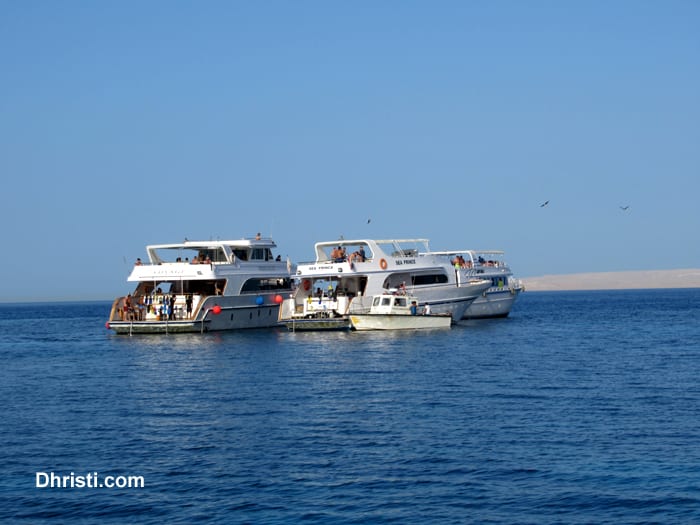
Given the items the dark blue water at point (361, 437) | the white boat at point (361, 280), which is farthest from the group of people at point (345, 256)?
the dark blue water at point (361, 437)

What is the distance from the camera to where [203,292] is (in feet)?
193

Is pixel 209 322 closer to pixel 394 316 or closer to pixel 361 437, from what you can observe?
pixel 394 316

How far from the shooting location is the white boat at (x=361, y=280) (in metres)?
55.7

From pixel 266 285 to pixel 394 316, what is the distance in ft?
37.6

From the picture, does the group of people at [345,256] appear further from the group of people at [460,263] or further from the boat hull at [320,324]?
the group of people at [460,263]

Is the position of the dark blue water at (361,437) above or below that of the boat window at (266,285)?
below

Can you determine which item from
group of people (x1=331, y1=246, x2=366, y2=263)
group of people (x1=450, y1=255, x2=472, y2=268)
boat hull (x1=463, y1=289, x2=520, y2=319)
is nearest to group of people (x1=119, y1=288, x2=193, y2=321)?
group of people (x1=331, y1=246, x2=366, y2=263)

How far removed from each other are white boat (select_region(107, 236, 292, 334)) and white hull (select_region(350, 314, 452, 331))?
28.2 ft

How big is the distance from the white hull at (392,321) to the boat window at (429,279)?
317cm

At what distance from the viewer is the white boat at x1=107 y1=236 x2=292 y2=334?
56.8 meters

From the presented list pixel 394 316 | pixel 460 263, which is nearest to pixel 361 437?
pixel 394 316

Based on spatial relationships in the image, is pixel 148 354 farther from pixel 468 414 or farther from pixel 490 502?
pixel 490 502

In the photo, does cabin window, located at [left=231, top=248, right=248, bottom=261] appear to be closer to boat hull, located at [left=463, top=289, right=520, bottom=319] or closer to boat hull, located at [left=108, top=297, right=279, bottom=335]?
boat hull, located at [left=108, top=297, right=279, bottom=335]

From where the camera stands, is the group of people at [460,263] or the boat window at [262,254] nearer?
the boat window at [262,254]
